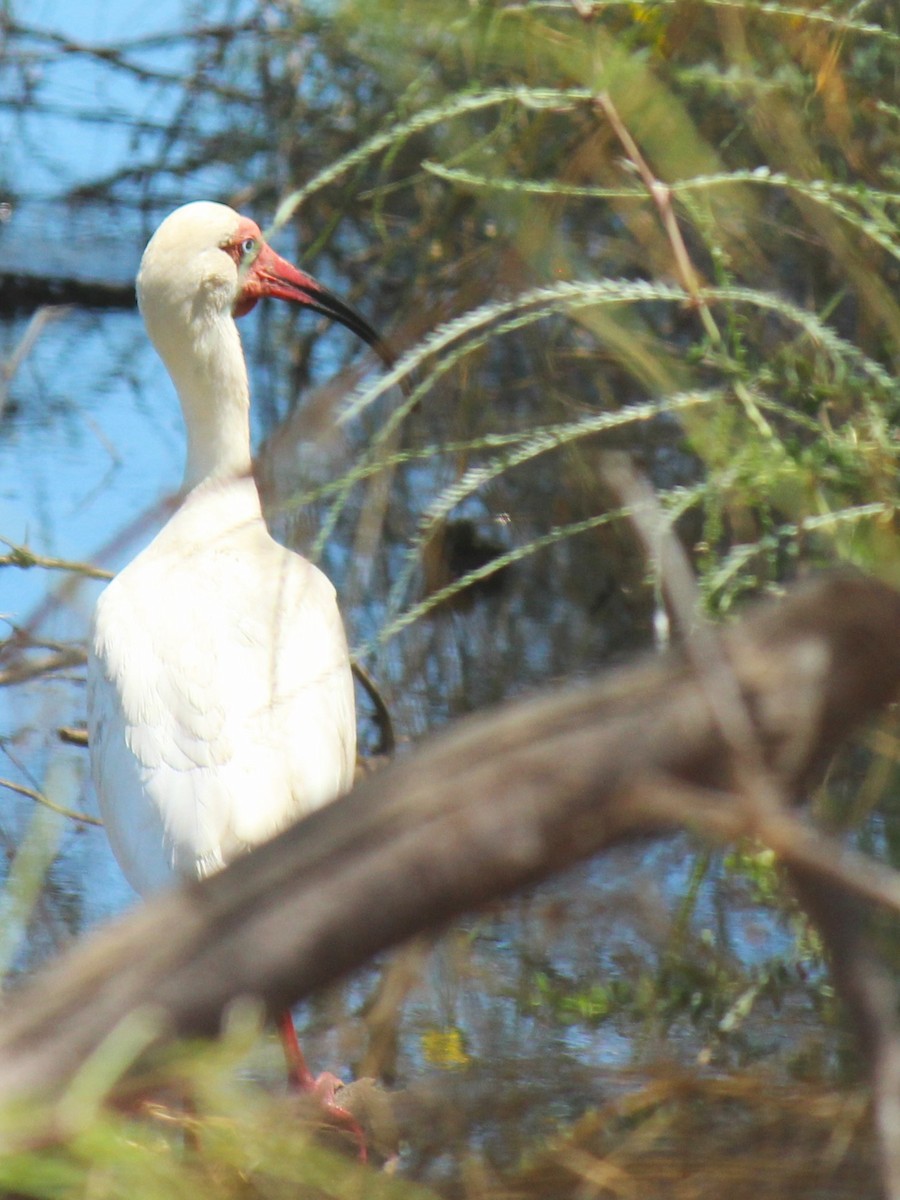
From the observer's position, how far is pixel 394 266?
4473 mm

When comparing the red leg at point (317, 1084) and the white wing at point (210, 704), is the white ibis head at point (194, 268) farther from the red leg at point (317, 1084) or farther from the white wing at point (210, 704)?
the red leg at point (317, 1084)

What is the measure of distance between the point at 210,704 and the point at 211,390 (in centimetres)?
78

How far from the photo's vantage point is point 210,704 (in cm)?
237

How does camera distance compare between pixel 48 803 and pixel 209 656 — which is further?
pixel 209 656

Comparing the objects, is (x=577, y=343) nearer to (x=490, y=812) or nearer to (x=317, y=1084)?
(x=317, y=1084)

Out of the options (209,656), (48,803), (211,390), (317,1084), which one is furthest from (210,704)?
(48,803)

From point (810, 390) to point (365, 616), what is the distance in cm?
189

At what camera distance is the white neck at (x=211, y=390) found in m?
2.95

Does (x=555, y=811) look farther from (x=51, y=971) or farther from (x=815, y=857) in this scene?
(x=51, y=971)

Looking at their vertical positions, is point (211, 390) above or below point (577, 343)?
below

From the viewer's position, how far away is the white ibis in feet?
7.47

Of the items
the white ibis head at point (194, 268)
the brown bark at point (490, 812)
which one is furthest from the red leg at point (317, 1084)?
the white ibis head at point (194, 268)

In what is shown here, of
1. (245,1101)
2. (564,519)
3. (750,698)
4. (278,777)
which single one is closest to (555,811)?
(750,698)

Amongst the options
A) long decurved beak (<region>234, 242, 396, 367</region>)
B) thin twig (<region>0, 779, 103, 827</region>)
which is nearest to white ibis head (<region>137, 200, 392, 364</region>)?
long decurved beak (<region>234, 242, 396, 367</region>)
